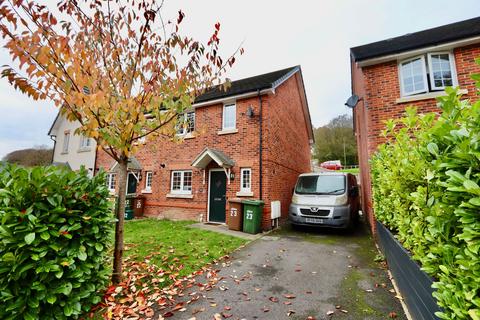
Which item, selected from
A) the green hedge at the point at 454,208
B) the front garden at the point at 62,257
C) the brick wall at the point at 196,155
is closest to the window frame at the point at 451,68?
the brick wall at the point at 196,155

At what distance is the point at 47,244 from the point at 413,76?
33.6 feet

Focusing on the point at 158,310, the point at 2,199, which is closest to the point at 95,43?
the point at 2,199

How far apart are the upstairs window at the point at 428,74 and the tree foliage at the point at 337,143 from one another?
33652 mm

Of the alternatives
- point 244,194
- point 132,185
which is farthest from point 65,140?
point 244,194

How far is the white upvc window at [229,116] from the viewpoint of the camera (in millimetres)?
10644

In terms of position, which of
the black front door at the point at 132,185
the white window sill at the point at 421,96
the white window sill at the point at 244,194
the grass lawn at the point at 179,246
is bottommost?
the grass lawn at the point at 179,246

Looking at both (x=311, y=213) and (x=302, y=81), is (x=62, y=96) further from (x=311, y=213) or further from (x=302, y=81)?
(x=302, y=81)

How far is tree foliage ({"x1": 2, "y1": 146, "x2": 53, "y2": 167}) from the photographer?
76.1 feet

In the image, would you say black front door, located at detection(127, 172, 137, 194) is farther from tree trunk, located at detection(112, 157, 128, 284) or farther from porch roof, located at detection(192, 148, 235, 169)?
tree trunk, located at detection(112, 157, 128, 284)

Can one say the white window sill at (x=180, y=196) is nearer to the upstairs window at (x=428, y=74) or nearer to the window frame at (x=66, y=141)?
the upstairs window at (x=428, y=74)

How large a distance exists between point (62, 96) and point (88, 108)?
40 centimetres

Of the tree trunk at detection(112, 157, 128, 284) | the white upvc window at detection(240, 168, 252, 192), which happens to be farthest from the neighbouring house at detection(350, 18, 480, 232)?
the tree trunk at detection(112, 157, 128, 284)

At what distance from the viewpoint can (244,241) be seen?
7.28 m

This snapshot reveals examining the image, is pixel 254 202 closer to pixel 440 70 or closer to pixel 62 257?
pixel 62 257
